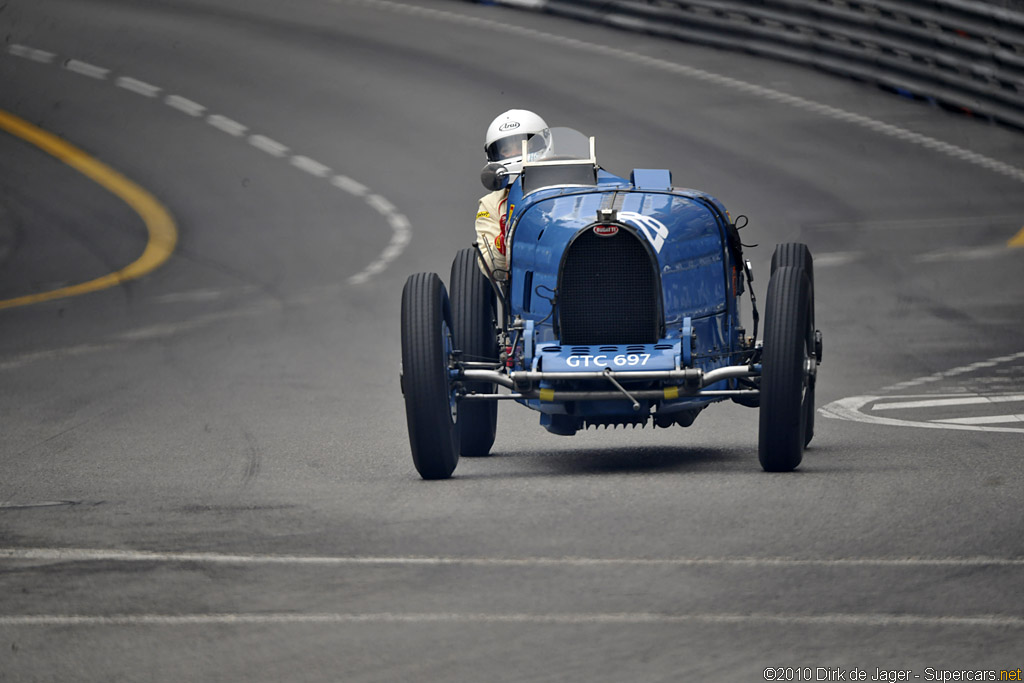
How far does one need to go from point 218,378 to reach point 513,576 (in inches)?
313

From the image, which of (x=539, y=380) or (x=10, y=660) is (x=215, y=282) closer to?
(x=539, y=380)

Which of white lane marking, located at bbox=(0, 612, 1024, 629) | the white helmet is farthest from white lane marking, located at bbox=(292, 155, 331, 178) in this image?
white lane marking, located at bbox=(0, 612, 1024, 629)

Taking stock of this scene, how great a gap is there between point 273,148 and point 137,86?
5.17 m

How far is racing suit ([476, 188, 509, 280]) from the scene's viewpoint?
10.5m

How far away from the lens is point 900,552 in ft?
22.7

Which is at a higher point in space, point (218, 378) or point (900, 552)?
point (900, 552)

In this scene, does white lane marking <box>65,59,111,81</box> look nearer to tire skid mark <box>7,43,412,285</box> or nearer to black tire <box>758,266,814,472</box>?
tire skid mark <box>7,43,412,285</box>

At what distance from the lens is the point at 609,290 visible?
9.55 m

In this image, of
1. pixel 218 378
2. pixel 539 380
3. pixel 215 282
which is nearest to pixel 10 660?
pixel 539 380

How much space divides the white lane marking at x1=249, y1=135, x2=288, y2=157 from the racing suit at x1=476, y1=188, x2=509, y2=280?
15.9m

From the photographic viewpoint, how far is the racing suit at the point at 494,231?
1054 cm

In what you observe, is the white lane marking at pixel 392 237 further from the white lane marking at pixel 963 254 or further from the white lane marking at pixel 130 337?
the white lane marking at pixel 963 254

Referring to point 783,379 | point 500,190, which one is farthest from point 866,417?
point 783,379

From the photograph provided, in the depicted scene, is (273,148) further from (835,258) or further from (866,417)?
(866,417)
